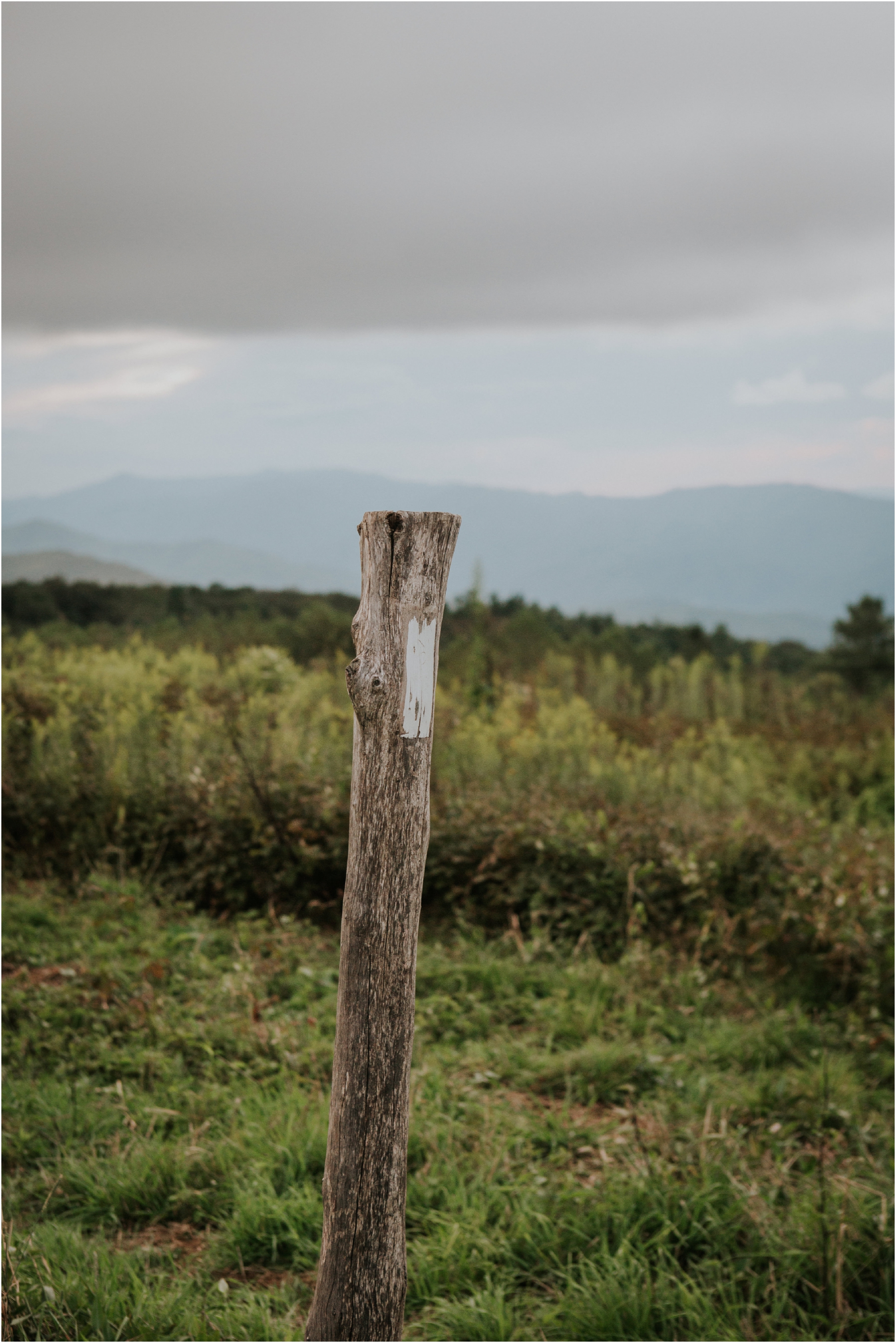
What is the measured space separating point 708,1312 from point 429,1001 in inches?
75.3

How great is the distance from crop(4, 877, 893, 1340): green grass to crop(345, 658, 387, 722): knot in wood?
5.63 ft

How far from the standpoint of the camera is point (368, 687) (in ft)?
5.33

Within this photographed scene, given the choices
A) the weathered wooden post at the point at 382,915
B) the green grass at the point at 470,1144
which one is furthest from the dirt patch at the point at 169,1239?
the weathered wooden post at the point at 382,915

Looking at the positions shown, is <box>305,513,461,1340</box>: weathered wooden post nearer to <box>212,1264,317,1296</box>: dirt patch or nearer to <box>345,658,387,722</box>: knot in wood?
<box>345,658,387,722</box>: knot in wood

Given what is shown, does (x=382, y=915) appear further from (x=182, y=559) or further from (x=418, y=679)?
(x=182, y=559)

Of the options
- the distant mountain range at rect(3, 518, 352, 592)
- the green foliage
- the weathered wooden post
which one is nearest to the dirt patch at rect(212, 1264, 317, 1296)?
the weathered wooden post

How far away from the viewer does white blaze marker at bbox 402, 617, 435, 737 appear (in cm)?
165

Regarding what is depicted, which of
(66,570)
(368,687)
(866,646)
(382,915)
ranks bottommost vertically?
(382,915)

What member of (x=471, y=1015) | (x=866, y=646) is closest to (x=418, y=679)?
(x=471, y=1015)

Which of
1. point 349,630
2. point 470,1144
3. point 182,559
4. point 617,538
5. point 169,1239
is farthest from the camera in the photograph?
point 617,538

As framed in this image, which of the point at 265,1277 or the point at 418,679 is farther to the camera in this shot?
the point at 265,1277

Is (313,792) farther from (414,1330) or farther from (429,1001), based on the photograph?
(414,1330)

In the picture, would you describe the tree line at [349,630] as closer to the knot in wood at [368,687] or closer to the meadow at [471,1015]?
the meadow at [471,1015]

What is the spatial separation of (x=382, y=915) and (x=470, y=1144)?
1817 millimetres
